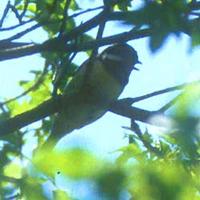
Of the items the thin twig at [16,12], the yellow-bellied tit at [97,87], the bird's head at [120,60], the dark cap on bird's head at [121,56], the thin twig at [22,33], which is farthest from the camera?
the dark cap on bird's head at [121,56]

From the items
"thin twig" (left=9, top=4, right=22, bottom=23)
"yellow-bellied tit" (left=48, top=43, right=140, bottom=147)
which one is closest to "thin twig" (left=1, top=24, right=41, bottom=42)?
"thin twig" (left=9, top=4, right=22, bottom=23)

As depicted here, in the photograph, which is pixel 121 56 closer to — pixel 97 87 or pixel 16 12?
pixel 97 87

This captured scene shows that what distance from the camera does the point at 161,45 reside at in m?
1.28

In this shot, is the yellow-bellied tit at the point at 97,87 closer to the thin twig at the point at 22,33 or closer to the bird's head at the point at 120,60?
the bird's head at the point at 120,60

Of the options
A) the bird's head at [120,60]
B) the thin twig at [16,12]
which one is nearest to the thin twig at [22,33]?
the thin twig at [16,12]

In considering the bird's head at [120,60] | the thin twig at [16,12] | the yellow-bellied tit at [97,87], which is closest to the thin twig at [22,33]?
the thin twig at [16,12]

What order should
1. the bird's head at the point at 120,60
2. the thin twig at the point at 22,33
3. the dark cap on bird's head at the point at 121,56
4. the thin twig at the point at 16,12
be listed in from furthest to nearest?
the dark cap on bird's head at the point at 121,56 → the bird's head at the point at 120,60 → the thin twig at the point at 16,12 → the thin twig at the point at 22,33

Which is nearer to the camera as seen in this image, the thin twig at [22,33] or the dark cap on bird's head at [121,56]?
the thin twig at [22,33]

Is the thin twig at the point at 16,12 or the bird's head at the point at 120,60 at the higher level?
the thin twig at the point at 16,12

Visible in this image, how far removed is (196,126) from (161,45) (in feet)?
0.87

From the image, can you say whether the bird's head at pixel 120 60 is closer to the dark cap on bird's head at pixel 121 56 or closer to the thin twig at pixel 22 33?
the dark cap on bird's head at pixel 121 56

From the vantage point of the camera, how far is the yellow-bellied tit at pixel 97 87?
11.3 feet

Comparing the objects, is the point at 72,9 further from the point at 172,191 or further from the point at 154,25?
the point at 172,191

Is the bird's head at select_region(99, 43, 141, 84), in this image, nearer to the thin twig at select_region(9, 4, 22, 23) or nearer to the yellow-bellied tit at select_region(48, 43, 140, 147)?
the yellow-bellied tit at select_region(48, 43, 140, 147)
